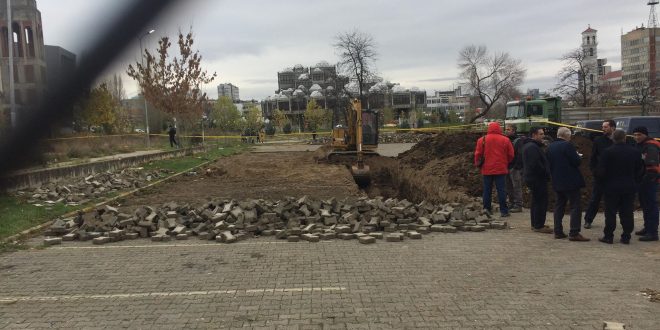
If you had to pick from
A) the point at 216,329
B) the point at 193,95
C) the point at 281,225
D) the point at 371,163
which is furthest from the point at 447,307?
the point at 193,95

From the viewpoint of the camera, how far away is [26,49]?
2299mm

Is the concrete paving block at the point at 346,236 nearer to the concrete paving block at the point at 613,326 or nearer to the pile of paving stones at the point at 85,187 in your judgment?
the concrete paving block at the point at 613,326

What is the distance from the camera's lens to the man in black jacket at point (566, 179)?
7.20 m

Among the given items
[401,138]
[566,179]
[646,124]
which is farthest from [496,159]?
[401,138]

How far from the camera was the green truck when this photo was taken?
31375mm

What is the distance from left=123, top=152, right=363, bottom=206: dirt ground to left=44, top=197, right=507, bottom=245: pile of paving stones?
343 cm

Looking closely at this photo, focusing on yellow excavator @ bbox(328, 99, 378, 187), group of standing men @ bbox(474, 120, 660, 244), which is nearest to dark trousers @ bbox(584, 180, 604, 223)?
group of standing men @ bbox(474, 120, 660, 244)

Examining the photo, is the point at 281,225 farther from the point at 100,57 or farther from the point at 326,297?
the point at 100,57

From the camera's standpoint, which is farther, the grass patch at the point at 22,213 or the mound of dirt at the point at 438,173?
the mound of dirt at the point at 438,173

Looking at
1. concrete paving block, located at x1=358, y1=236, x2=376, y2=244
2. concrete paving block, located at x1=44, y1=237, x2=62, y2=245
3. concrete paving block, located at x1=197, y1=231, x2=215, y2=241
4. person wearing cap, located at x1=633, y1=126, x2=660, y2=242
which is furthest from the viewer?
concrete paving block, located at x1=197, y1=231, x2=215, y2=241

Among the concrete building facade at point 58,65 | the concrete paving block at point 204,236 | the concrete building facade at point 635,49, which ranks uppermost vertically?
the concrete building facade at point 635,49

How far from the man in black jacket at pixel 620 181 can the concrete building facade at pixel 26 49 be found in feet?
23.4

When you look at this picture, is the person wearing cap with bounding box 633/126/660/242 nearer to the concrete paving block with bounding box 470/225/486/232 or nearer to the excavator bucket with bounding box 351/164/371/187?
the concrete paving block with bounding box 470/225/486/232

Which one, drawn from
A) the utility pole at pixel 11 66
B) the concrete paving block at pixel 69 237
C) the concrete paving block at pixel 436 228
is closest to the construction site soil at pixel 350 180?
the concrete paving block at pixel 436 228
